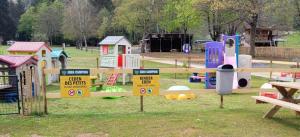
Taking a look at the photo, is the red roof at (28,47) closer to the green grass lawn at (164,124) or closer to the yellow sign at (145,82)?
the green grass lawn at (164,124)

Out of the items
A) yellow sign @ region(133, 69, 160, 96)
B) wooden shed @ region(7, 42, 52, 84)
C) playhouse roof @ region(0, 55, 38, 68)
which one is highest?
wooden shed @ region(7, 42, 52, 84)

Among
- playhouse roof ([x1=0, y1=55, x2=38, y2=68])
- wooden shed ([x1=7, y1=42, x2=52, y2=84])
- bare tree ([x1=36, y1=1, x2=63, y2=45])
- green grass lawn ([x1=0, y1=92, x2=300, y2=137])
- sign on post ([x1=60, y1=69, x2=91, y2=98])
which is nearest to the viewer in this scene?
green grass lawn ([x1=0, y1=92, x2=300, y2=137])

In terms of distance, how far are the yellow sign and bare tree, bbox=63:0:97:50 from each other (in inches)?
2454

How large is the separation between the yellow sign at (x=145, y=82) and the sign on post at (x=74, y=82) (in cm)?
108

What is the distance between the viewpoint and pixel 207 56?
16266mm

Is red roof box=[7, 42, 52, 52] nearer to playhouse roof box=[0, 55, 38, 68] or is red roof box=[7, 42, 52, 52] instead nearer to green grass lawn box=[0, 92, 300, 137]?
playhouse roof box=[0, 55, 38, 68]

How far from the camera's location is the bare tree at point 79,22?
7125 centimetres

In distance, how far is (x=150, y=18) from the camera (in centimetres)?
5288

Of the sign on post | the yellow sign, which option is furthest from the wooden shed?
the yellow sign

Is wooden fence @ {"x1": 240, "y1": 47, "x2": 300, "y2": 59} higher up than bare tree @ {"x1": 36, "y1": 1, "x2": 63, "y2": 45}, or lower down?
lower down

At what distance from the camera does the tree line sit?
123 feet

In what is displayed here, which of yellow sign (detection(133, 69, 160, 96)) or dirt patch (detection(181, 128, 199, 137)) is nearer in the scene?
dirt patch (detection(181, 128, 199, 137))

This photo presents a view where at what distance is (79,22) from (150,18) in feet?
75.2

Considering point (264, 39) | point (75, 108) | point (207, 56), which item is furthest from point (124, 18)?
point (75, 108)
